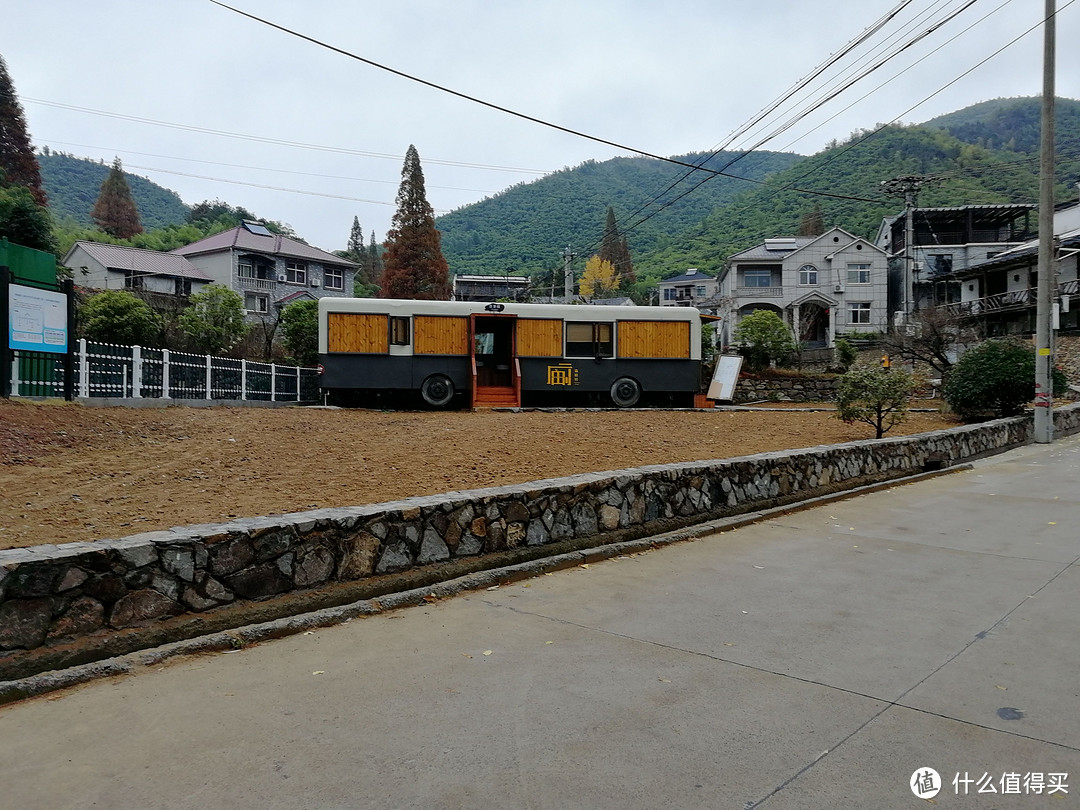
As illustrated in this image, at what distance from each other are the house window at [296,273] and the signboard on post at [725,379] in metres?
35.7

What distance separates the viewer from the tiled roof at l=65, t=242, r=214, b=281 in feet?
149

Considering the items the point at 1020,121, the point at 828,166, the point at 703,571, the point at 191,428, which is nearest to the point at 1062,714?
the point at 703,571

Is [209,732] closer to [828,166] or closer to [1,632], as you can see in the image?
[1,632]

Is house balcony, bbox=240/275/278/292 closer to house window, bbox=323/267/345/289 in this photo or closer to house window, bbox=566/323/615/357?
house window, bbox=323/267/345/289

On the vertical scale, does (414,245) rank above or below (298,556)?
above

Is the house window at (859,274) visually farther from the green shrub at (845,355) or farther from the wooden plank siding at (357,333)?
the wooden plank siding at (357,333)

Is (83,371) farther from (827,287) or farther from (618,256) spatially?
(618,256)

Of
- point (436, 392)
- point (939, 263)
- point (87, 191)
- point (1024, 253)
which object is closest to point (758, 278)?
point (939, 263)

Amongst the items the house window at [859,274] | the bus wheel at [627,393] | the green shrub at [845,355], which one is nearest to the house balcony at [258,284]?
the green shrub at [845,355]

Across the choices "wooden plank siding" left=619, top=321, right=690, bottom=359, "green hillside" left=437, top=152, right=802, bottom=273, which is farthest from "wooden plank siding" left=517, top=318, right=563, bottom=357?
"green hillside" left=437, top=152, right=802, bottom=273

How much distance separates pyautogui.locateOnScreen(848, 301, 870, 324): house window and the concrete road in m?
47.2

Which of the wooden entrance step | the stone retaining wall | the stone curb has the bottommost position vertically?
the stone curb

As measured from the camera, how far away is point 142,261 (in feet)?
153

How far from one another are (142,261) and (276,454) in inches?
1718
